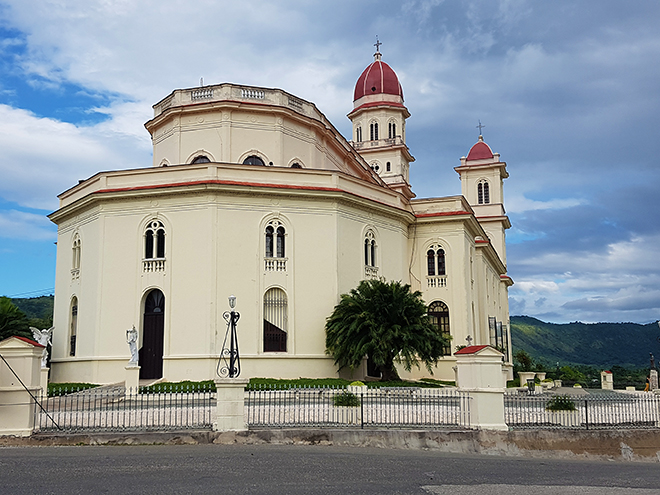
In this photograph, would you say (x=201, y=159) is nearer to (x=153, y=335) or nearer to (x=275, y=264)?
(x=275, y=264)

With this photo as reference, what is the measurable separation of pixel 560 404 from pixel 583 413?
104 cm

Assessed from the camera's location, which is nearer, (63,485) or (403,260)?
(63,485)

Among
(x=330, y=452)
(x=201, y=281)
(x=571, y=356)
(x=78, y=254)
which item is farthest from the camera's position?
(x=571, y=356)

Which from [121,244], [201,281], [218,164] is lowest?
[201,281]

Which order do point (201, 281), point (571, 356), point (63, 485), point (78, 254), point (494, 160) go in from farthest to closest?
point (571, 356)
point (494, 160)
point (78, 254)
point (201, 281)
point (63, 485)

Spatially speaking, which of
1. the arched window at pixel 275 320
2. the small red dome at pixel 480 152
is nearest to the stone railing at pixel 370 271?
the arched window at pixel 275 320

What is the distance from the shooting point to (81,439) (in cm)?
1355

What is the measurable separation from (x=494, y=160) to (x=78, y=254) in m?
39.0

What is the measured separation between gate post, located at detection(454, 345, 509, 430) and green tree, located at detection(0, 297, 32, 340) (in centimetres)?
2377

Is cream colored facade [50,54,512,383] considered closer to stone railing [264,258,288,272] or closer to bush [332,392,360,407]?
stone railing [264,258,288,272]

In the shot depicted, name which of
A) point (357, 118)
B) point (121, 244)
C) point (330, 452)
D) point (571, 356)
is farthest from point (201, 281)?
point (571, 356)

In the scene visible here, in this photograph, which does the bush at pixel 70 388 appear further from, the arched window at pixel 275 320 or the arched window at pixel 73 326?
the arched window at pixel 275 320

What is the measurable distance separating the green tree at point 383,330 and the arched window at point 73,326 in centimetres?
1144

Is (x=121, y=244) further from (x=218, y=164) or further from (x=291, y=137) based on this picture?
(x=291, y=137)
